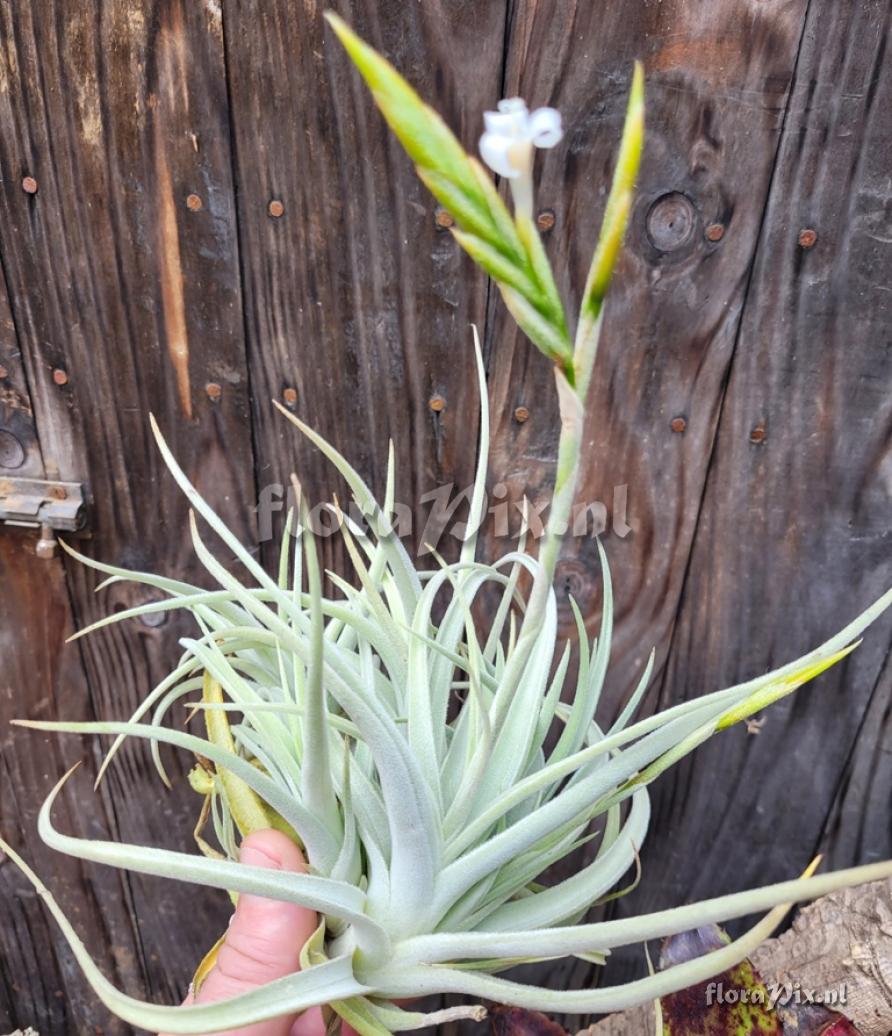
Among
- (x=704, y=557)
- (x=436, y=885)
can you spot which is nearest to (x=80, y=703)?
(x=436, y=885)

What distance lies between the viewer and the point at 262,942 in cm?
42

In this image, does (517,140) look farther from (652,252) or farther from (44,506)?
(44,506)

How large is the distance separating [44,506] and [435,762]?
469 millimetres

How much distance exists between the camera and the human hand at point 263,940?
1.38 ft

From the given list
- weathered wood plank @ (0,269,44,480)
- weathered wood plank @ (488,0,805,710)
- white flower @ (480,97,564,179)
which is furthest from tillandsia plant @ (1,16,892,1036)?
weathered wood plank @ (0,269,44,480)

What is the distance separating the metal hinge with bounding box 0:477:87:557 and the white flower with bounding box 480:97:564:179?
0.59 metres

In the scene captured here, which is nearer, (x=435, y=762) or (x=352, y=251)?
(x=435, y=762)

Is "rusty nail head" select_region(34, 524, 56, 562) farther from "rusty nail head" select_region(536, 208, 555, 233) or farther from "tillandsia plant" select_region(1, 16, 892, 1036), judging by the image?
"rusty nail head" select_region(536, 208, 555, 233)

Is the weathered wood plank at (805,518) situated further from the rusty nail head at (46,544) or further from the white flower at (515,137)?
the rusty nail head at (46,544)

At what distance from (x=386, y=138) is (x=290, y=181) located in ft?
0.27

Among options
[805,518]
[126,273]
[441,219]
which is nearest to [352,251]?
[441,219]

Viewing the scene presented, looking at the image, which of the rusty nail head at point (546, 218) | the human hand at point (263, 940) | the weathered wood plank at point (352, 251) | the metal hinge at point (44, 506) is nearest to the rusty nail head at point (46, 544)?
the metal hinge at point (44, 506)

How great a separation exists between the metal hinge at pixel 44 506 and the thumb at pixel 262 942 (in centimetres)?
39

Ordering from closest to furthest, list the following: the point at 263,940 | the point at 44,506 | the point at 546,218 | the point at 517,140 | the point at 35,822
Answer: the point at 517,140, the point at 263,940, the point at 546,218, the point at 44,506, the point at 35,822
